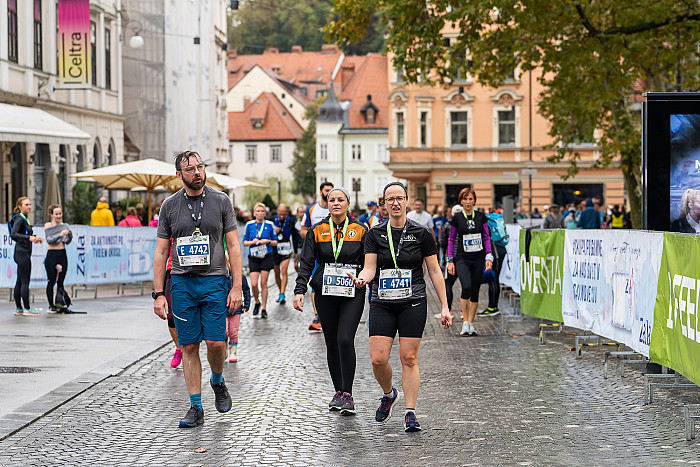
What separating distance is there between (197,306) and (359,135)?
87578 mm

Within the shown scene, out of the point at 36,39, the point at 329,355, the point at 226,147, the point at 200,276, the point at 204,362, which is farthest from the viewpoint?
the point at 226,147

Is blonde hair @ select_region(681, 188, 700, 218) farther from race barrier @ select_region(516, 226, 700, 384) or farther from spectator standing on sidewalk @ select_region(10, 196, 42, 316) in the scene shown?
spectator standing on sidewalk @ select_region(10, 196, 42, 316)

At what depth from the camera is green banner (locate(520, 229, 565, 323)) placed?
48.4ft

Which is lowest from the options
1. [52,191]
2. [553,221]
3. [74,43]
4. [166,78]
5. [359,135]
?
[553,221]

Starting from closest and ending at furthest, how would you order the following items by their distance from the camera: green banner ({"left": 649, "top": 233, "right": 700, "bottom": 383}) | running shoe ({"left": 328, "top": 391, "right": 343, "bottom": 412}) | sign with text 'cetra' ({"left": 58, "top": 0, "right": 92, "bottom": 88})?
green banner ({"left": 649, "top": 233, "right": 700, "bottom": 383}) < running shoe ({"left": 328, "top": 391, "right": 343, "bottom": 412}) < sign with text 'cetra' ({"left": 58, "top": 0, "right": 92, "bottom": 88})

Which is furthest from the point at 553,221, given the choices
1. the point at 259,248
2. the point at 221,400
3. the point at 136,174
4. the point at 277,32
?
the point at 277,32

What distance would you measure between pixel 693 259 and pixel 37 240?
11865 millimetres

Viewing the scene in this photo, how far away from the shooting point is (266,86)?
119688 millimetres

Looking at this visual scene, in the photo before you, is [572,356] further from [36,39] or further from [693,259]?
[36,39]

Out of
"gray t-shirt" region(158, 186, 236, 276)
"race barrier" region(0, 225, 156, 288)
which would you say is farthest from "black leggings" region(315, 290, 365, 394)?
"race barrier" region(0, 225, 156, 288)

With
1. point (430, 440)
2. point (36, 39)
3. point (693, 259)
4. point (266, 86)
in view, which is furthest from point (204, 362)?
point (266, 86)

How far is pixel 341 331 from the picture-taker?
366 inches

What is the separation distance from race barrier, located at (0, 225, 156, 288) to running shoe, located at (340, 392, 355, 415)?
1233 centimetres

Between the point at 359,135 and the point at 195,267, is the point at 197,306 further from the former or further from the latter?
the point at 359,135
